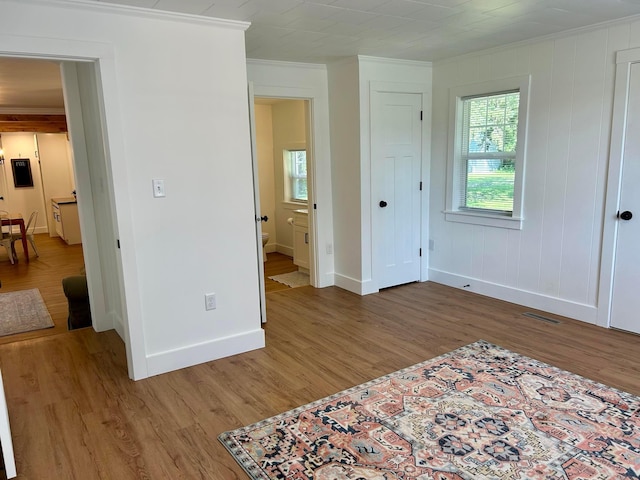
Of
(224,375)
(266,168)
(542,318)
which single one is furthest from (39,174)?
(542,318)

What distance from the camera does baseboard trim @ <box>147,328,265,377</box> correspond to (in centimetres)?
318

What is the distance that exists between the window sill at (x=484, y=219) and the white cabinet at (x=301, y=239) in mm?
1840

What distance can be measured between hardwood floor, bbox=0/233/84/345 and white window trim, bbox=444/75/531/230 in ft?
13.5

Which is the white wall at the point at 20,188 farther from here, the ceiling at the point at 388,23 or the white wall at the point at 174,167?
the white wall at the point at 174,167

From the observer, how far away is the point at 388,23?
3377 millimetres

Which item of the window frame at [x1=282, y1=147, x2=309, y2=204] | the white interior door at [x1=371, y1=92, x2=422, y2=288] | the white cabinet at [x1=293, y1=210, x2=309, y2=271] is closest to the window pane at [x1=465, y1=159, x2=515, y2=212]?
the white interior door at [x1=371, y1=92, x2=422, y2=288]

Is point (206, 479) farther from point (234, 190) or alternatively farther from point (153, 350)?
point (234, 190)

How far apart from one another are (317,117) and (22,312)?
3774 mm

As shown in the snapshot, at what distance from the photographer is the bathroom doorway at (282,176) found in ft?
21.3

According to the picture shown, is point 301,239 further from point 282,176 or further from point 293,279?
point 282,176

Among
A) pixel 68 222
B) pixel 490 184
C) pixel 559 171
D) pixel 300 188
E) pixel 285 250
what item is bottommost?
pixel 285 250

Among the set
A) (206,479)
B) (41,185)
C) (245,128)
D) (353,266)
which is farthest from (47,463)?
(41,185)

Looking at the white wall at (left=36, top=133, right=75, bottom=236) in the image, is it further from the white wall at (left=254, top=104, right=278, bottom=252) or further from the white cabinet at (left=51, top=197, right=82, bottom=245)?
the white wall at (left=254, top=104, right=278, bottom=252)

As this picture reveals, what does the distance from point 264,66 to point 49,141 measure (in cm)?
762
